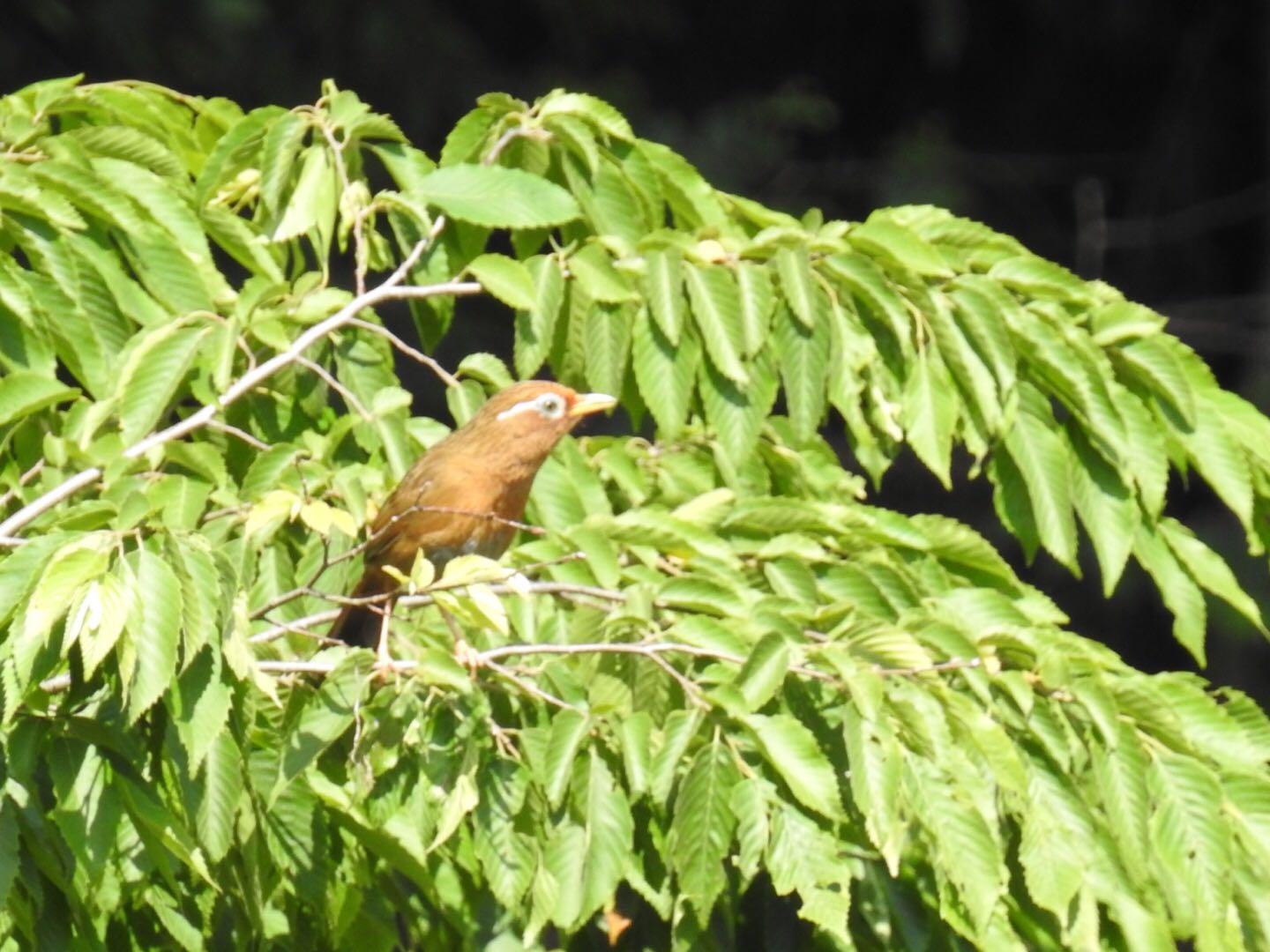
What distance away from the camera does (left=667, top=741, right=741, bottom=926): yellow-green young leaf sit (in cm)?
236

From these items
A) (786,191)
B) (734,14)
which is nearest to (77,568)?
(786,191)

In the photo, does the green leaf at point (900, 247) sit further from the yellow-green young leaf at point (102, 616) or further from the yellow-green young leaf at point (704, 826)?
the yellow-green young leaf at point (102, 616)

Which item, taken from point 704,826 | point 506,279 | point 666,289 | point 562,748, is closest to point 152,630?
point 562,748

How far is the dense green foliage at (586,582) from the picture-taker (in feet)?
7.62

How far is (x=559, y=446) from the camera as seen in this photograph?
337 centimetres

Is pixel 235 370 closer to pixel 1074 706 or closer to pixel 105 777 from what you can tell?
pixel 105 777

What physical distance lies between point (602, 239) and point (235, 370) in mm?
580

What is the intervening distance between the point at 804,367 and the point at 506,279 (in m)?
0.44

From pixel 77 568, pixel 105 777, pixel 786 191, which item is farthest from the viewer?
pixel 786 191

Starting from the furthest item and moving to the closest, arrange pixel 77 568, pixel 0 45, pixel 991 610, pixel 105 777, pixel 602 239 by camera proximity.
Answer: pixel 0 45 → pixel 602 239 → pixel 991 610 → pixel 105 777 → pixel 77 568

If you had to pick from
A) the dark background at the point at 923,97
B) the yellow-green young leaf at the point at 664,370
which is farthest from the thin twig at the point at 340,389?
the dark background at the point at 923,97

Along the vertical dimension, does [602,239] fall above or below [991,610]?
above

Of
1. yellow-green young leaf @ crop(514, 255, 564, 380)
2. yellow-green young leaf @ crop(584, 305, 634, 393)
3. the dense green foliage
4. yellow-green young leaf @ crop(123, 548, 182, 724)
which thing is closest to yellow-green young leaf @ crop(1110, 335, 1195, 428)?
the dense green foliage

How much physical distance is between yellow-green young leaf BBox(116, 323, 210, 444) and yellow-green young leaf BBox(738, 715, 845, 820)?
3.05 ft
